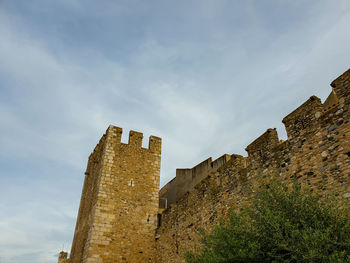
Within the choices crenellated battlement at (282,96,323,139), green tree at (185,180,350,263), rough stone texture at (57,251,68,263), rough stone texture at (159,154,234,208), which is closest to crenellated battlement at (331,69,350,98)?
crenellated battlement at (282,96,323,139)

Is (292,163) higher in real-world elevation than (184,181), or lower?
lower

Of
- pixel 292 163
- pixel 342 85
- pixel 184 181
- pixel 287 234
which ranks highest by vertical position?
pixel 184 181

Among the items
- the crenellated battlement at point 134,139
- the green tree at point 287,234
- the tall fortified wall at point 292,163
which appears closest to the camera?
the green tree at point 287,234

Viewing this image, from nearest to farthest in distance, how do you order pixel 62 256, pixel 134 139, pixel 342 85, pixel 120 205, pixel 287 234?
pixel 287 234 → pixel 342 85 → pixel 120 205 → pixel 134 139 → pixel 62 256

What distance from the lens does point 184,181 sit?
1574 cm

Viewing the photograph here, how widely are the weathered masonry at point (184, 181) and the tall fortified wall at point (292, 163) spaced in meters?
0.02

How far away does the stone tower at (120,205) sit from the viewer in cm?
1049

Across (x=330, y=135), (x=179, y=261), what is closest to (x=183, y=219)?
(x=179, y=261)

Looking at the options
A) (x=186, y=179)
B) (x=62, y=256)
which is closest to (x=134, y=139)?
(x=186, y=179)

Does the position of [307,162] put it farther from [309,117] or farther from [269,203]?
[269,203]

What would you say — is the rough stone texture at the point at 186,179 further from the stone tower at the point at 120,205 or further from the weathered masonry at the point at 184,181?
the stone tower at the point at 120,205

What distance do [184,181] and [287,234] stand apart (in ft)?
38.3

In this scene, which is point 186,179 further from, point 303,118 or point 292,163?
point 303,118

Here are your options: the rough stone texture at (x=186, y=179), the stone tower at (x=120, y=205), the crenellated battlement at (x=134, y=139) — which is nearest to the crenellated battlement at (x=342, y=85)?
the rough stone texture at (x=186, y=179)
